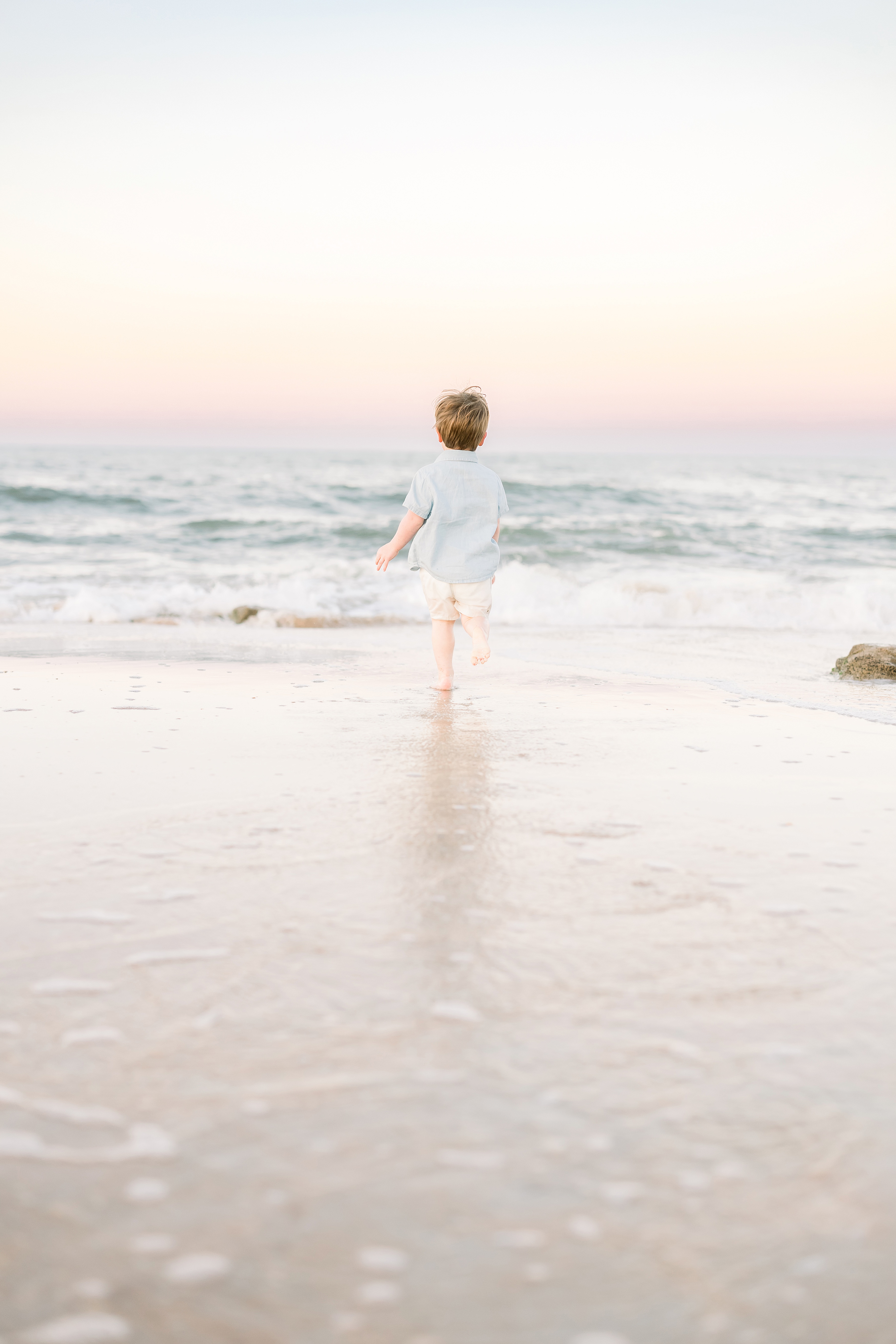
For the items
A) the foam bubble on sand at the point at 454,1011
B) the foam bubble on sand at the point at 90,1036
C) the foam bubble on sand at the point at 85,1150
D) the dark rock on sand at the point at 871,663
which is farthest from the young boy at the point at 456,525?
the foam bubble on sand at the point at 85,1150

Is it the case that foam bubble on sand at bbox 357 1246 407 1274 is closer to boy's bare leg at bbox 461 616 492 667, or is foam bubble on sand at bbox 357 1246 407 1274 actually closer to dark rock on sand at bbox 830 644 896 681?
boy's bare leg at bbox 461 616 492 667

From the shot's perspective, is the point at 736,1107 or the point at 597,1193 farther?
the point at 736,1107

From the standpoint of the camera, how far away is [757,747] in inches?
167

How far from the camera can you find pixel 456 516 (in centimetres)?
543

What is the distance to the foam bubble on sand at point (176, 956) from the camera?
Answer: 204 cm

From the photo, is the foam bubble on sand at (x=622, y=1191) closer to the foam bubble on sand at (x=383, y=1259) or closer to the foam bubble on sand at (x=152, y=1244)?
the foam bubble on sand at (x=383, y=1259)

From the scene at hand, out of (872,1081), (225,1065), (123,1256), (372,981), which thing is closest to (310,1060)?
(225,1065)

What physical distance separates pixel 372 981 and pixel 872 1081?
889mm

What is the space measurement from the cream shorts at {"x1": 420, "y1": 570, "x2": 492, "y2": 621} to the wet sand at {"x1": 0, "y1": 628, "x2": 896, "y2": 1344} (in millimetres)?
1897

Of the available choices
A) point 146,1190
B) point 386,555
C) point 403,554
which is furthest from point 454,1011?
point 403,554

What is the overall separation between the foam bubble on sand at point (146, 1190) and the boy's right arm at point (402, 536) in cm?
385

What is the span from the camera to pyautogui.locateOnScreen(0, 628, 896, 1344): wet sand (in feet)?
4.01

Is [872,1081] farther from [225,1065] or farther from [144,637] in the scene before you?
[144,637]

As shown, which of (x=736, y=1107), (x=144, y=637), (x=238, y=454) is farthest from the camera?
(x=238, y=454)
